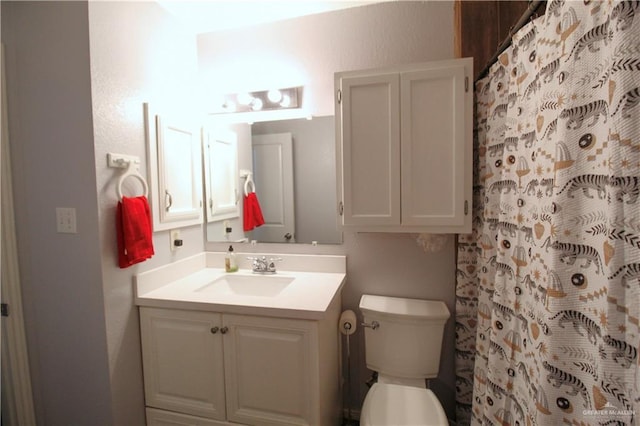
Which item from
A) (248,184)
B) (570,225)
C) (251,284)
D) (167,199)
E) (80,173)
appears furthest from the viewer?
(248,184)

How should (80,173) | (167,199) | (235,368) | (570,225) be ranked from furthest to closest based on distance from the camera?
(167,199)
(235,368)
(80,173)
(570,225)

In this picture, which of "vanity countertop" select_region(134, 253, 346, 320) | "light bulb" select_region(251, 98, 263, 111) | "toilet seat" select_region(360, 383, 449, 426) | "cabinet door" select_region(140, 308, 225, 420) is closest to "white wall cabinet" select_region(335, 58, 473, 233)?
"vanity countertop" select_region(134, 253, 346, 320)

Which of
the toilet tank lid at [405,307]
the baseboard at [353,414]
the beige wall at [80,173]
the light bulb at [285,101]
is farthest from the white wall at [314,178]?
the baseboard at [353,414]

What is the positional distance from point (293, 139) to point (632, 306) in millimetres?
1625

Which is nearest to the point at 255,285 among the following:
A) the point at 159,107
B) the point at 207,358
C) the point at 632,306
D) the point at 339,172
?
the point at 207,358

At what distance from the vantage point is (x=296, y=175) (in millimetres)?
1863

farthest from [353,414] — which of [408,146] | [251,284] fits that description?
[408,146]

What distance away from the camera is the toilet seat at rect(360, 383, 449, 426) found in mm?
1312

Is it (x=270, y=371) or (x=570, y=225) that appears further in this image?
(x=270, y=371)

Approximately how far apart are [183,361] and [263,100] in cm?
152

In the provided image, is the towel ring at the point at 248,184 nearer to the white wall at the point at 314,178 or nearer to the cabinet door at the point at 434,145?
the white wall at the point at 314,178

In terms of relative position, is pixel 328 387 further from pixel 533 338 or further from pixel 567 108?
pixel 567 108

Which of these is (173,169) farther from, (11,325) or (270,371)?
(270,371)

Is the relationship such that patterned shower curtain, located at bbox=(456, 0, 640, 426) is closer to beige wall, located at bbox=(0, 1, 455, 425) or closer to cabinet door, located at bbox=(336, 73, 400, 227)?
cabinet door, located at bbox=(336, 73, 400, 227)
